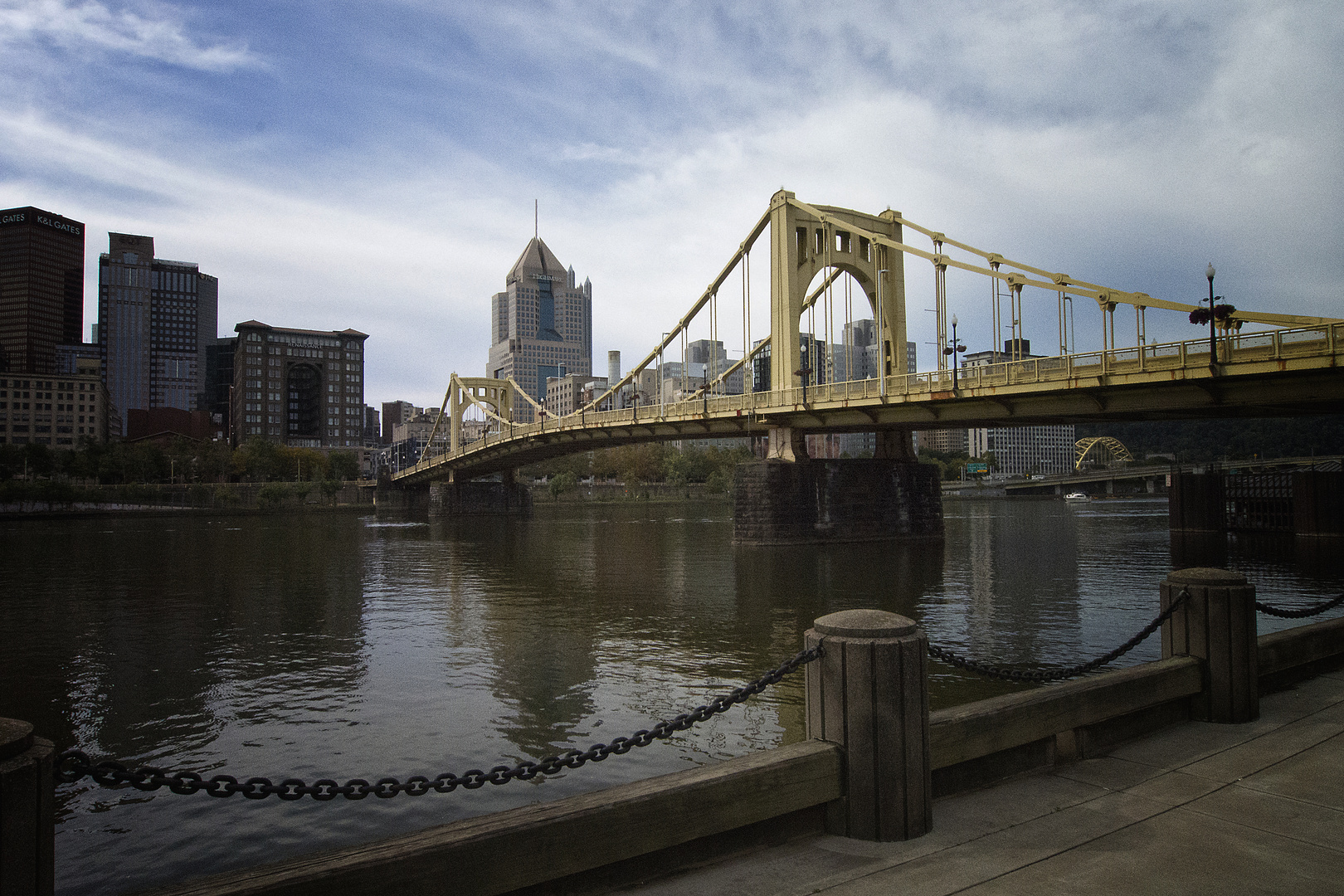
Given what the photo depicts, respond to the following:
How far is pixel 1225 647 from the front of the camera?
6906 millimetres

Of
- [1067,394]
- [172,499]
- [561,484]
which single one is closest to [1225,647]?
[1067,394]

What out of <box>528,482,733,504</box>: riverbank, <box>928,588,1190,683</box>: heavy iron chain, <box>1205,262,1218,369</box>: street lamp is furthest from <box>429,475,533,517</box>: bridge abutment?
<box>928,588,1190,683</box>: heavy iron chain

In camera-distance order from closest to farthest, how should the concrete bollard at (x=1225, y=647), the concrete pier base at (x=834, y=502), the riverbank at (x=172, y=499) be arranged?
the concrete bollard at (x=1225, y=647)
the concrete pier base at (x=834, y=502)
the riverbank at (x=172, y=499)

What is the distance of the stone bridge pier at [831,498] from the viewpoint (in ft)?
125

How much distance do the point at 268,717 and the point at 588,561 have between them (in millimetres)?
22585

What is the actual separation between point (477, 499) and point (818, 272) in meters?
49.1

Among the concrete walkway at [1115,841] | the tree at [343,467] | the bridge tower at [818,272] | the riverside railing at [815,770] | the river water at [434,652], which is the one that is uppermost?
the bridge tower at [818,272]

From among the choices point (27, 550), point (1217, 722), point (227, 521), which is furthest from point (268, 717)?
point (227, 521)

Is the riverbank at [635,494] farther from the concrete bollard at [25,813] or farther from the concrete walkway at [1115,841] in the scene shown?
the concrete bollard at [25,813]

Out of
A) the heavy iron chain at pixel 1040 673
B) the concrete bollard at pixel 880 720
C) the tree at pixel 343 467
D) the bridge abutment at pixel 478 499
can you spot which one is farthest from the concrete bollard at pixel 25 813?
the tree at pixel 343 467

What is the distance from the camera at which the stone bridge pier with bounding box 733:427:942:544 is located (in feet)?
125

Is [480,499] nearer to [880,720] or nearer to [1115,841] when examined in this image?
[880,720]

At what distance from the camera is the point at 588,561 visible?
1312 inches

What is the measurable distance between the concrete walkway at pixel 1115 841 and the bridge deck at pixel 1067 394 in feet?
72.0
